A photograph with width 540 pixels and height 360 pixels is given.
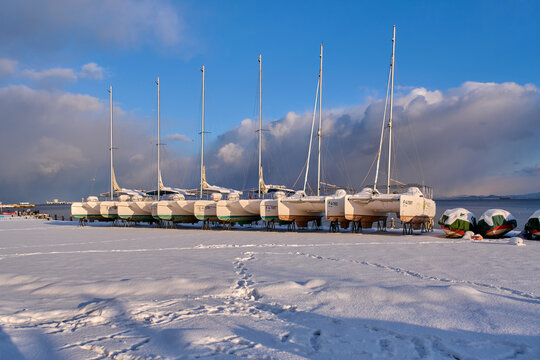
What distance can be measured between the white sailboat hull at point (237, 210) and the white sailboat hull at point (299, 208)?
2427 mm

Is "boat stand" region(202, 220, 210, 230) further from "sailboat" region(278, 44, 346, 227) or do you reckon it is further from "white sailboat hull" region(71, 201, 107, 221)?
"white sailboat hull" region(71, 201, 107, 221)

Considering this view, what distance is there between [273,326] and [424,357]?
173 centimetres

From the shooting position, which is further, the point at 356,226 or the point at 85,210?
the point at 85,210

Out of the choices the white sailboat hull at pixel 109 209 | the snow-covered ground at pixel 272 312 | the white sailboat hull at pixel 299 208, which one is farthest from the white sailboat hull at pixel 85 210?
the snow-covered ground at pixel 272 312

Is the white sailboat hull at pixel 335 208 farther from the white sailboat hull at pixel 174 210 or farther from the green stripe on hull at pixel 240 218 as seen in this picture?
the white sailboat hull at pixel 174 210

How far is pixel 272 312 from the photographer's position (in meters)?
5.36

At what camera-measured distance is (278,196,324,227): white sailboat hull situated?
79.4 feet

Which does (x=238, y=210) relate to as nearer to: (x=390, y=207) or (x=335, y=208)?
(x=335, y=208)

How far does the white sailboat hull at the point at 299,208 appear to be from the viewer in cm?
2420

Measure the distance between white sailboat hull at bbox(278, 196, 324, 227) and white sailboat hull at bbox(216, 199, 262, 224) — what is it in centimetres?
243

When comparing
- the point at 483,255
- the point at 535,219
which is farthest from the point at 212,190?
the point at 483,255

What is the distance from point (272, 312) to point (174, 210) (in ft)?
83.2

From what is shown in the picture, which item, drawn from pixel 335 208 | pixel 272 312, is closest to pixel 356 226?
pixel 335 208

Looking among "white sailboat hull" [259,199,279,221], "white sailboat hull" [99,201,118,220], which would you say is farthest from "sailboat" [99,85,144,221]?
"white sailboat hull" [259,199,279,221]
